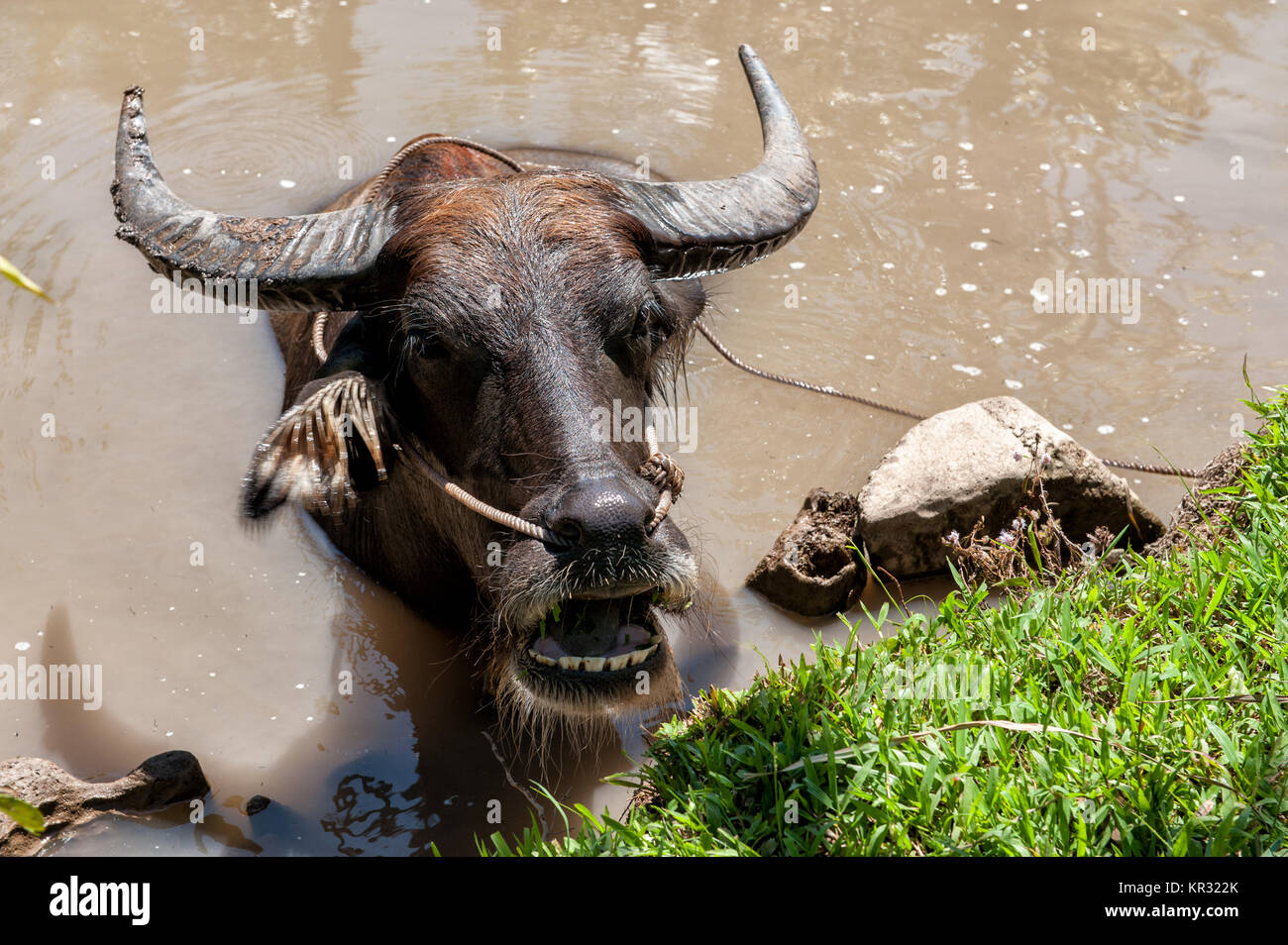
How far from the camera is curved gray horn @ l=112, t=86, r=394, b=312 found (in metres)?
3.07

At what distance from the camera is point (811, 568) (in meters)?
4.11

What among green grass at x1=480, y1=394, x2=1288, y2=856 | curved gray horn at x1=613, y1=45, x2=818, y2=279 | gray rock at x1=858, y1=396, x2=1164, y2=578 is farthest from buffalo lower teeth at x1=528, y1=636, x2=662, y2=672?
gray rock at x1=858, y1=396, x2=1164, y2=578

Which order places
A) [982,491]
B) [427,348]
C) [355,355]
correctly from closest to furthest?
[427,348]
[355,355]
[982,491]

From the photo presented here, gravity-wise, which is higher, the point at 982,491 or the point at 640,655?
the point at 640,655

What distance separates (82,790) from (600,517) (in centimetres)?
195

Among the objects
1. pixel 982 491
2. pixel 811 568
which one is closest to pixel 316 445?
pixel 811 568

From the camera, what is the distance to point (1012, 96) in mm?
7059

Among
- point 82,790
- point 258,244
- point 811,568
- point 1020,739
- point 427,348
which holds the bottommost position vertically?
point 82,790

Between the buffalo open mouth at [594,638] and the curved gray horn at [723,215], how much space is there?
1127mm

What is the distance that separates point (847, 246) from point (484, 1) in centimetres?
380

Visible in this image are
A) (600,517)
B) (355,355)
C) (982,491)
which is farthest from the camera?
(982,491)

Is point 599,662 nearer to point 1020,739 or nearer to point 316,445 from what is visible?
point 1020,739
